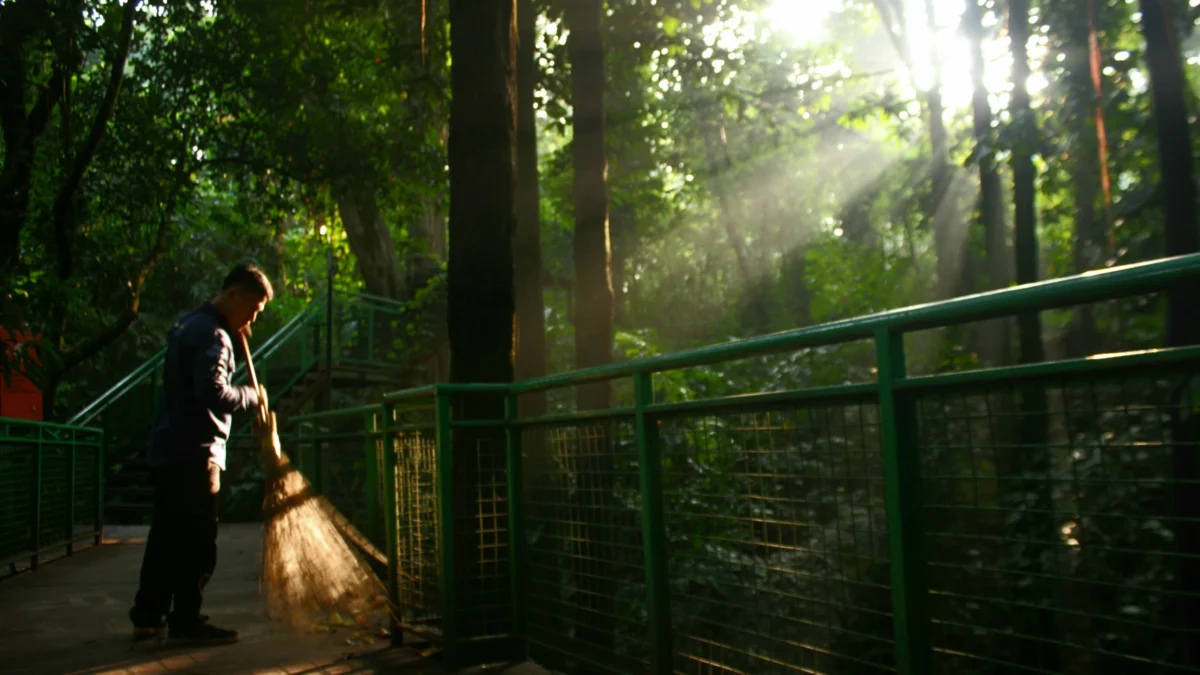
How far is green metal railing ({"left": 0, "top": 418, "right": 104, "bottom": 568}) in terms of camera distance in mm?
10133

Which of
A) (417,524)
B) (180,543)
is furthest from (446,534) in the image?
(180,543)

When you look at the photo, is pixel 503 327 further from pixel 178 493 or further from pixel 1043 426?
pixel 1043 426

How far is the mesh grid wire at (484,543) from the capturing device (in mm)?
5652

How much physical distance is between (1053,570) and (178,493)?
4.91 meters

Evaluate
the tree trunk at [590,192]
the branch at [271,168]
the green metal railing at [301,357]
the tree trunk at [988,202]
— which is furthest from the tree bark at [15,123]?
the tree trunk at [988,202]

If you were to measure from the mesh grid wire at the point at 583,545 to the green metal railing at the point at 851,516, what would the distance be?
0.01 meters

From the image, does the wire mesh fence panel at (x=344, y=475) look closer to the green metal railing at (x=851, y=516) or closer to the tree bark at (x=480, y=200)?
the tree bark at (x=480, y=200)

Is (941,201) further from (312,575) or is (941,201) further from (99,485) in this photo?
(312,575)

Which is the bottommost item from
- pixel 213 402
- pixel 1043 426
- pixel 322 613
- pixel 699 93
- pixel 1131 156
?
pixel 322 613

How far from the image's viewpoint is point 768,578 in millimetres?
3762

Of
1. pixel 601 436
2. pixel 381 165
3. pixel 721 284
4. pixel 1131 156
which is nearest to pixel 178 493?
pixel 601 436

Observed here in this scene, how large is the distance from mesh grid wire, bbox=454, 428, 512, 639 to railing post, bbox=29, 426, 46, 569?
269 inches

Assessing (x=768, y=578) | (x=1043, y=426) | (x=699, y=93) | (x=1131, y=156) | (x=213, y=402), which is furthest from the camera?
(x=699, y=93)

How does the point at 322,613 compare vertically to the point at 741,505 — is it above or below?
below
